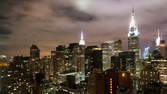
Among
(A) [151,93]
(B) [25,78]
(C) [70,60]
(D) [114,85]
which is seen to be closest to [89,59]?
(C) [70,60]

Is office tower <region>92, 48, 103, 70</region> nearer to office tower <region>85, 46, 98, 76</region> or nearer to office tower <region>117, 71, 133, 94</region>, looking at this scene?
office tower <region>85, 46, 98, 76</region>

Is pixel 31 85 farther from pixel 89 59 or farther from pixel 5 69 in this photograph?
pixel 89 59

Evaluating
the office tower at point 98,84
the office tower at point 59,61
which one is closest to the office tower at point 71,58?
the office tower at point 59,61

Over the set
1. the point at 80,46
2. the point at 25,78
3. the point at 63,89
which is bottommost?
the point at 63,89

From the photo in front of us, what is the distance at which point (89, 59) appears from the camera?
27141mm

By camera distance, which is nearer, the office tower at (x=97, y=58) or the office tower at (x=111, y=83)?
the office tower at (x=111, y=83)

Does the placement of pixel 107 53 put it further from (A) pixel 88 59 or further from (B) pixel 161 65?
(B) pixel 161 65

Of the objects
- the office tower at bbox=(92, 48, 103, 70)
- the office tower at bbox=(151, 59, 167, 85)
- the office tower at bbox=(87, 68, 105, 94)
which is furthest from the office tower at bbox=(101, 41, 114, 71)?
the office tower at bbox=(87, 68, 105, 94)

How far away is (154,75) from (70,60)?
12.6 meters

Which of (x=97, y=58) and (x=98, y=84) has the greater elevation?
(x=97, y=58)

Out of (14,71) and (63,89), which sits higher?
(14,71)

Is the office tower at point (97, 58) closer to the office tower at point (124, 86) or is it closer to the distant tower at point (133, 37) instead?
the distant tower at point (133, 37)

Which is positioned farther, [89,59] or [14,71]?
[89,59]

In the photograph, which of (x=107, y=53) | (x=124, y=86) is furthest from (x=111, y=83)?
(x=107, y=53)
